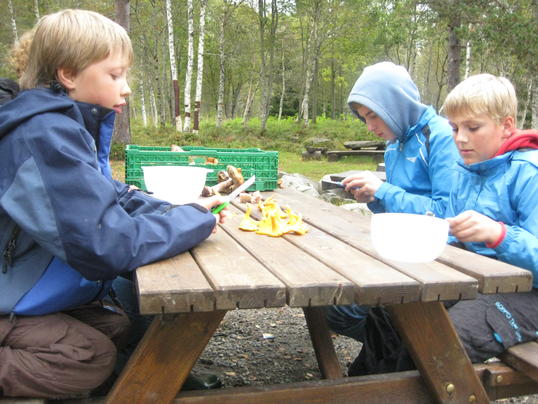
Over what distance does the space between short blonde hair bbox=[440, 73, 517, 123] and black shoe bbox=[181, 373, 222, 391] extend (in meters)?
1.45

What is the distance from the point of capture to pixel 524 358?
1.67m

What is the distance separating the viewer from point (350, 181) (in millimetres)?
2422

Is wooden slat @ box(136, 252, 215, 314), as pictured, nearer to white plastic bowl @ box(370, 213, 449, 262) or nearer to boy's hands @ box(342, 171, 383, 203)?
white plastic bowl @ box(370, 213, 449, 262)

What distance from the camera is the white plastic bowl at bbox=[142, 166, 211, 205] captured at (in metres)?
2.01

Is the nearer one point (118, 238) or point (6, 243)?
point (118, 238)

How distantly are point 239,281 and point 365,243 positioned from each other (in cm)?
66

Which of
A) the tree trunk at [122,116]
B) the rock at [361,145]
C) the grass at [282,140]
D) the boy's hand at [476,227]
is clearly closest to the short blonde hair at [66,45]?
the boy's hand at [476,227]

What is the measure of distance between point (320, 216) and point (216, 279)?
1105 millimetres

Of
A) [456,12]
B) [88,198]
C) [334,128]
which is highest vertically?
[456,12]

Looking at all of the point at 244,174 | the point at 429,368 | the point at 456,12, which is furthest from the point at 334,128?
the point at 429,368

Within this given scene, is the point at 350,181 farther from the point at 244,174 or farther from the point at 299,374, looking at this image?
the point at 299,374

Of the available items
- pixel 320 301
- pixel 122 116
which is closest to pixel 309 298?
pixel 320 301

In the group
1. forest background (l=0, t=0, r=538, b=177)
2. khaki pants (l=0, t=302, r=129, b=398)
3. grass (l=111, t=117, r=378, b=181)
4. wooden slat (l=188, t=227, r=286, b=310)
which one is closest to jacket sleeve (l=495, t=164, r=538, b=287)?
wooden slat (l=188, t=227, r=286, b=310)

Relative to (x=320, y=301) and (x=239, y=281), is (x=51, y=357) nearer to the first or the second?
(x=239, y=281)
